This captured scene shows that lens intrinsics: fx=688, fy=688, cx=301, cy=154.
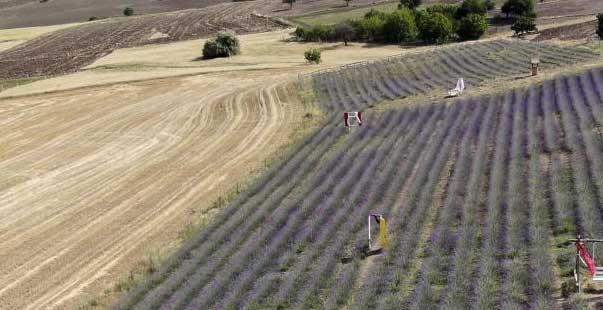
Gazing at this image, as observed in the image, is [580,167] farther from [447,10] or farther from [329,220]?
[447,10]

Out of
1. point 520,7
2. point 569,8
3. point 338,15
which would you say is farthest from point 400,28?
point 338,15

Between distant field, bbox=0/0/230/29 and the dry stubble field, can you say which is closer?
the dry stubble field

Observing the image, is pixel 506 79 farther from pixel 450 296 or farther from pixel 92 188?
pixel 450 296

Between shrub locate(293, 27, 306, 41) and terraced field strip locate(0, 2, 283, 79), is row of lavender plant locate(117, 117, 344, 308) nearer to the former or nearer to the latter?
terraced field strip locate(0, 2, 283, 79)

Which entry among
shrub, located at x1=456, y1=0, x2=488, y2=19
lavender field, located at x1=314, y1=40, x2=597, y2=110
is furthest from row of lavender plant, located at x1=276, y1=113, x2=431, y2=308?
shrub, located at x1=456, y1=0, x2=488, y2=19

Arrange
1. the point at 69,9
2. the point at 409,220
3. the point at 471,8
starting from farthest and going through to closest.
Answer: the point at 69,9 < the point at 471,8 < the point at 409,220

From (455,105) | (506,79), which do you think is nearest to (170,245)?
(455,105)
